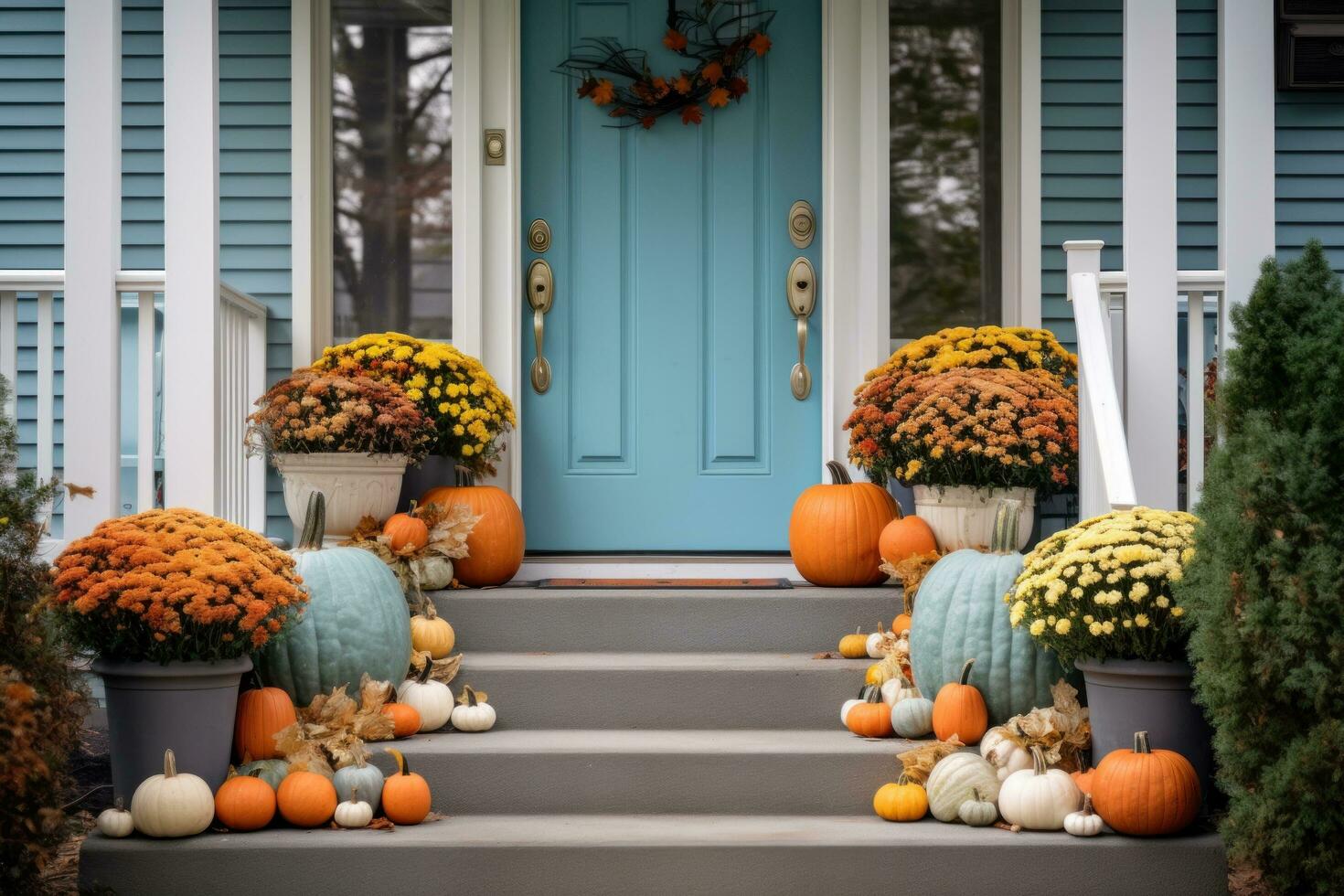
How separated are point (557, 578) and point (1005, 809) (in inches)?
72.8

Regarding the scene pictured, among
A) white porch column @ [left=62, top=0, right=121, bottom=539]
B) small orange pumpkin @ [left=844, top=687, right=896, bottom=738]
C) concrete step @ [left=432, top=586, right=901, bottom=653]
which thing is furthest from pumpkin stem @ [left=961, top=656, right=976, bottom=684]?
white porch column @ [left=62, top=0, right=121, bottom=539]

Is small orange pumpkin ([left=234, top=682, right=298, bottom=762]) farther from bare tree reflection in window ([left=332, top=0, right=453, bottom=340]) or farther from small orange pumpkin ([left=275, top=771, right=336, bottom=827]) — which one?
bare tree reflection in window ([left=332, top=0, right=453, bottom=340])

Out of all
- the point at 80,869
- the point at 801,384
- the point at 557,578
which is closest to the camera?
the point at 80,869

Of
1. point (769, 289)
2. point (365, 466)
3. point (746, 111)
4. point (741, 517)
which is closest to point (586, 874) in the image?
point (365, 466)

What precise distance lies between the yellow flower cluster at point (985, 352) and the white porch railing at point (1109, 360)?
494 mm

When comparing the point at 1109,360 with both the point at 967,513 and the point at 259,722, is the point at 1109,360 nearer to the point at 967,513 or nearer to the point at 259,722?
the point at 967,513

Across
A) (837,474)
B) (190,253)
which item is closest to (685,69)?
(837,474)

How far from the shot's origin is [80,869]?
2727mm

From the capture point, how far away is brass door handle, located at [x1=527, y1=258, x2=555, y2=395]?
4664 millimetres

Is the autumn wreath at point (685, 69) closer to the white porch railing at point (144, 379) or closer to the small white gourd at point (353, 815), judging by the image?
the white porch railing at point (144, 379)

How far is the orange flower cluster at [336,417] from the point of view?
12.7ft

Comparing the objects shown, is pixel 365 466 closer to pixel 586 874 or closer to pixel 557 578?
pixel 557 578

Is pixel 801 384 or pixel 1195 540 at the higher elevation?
pixel 801 384

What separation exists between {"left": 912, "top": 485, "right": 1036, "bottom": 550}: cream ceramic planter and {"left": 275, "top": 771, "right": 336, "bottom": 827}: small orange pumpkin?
6.41 feet
